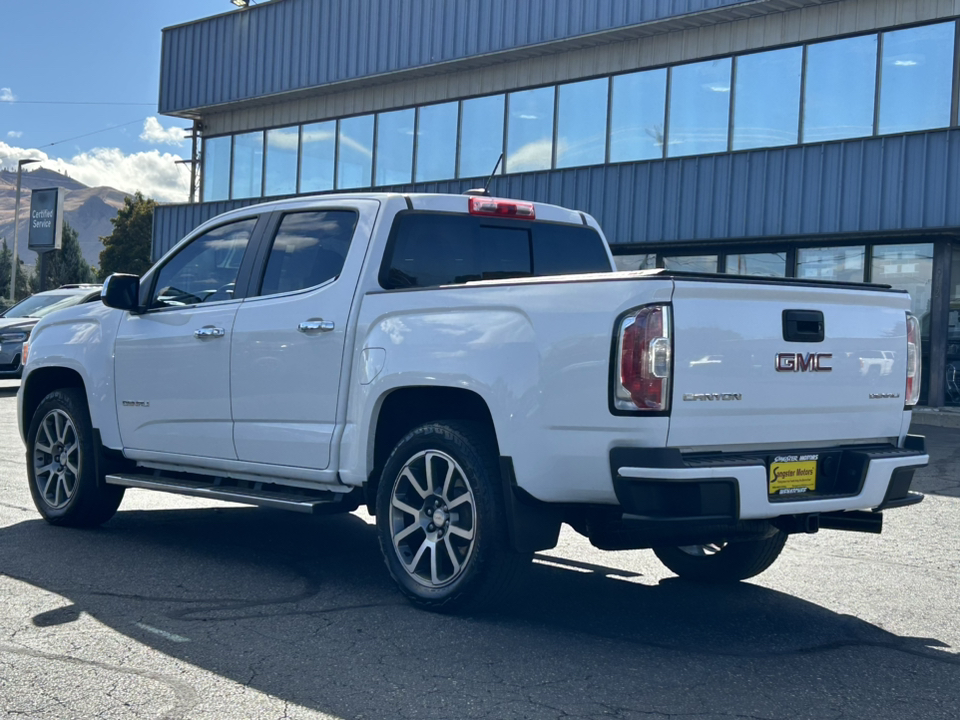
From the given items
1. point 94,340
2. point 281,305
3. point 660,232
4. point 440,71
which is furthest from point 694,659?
point 440,71

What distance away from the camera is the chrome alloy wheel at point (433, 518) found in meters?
5.09

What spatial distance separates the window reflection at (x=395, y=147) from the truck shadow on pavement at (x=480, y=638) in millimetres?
17980

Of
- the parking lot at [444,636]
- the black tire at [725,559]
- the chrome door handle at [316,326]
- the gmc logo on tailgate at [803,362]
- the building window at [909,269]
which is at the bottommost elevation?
the parking lot at [444,636]

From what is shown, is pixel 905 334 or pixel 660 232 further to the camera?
pixel 660 232

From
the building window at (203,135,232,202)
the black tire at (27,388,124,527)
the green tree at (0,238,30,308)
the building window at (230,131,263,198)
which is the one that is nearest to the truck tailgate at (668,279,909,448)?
the black tire at (27,388,124,527)

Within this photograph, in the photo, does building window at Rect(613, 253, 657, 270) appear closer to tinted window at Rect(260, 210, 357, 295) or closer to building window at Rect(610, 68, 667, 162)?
building window at Rect(610, 68, 667, 162)

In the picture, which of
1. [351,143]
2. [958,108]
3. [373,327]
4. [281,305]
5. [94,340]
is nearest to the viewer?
[373,327]

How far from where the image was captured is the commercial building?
17.0 metres

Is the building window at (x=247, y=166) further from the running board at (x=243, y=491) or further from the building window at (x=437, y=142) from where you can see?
the running board at (x=243, y=491)

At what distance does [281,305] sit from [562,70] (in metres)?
16.2

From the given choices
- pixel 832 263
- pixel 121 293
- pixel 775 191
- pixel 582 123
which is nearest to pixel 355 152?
pixel 582 123

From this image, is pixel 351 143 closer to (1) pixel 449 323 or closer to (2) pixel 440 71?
(2) pixel 440 71

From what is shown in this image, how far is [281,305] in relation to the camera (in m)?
6.04

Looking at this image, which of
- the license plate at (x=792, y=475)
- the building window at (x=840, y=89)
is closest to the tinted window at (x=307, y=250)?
the license plate at (x=792, y=475)
